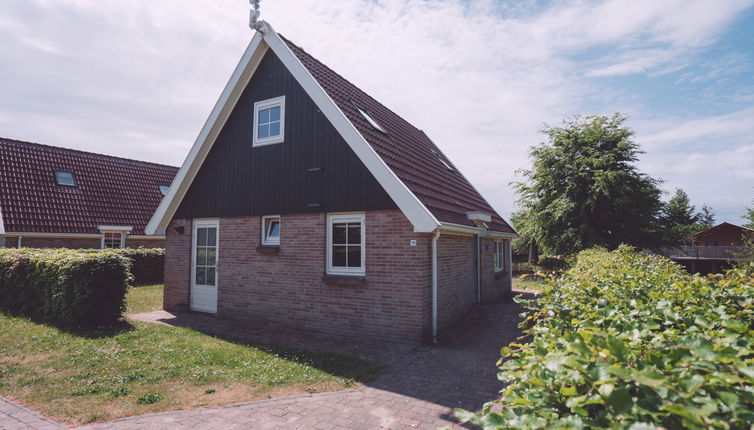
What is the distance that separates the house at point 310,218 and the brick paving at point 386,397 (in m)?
0.66

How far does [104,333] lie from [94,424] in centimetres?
472

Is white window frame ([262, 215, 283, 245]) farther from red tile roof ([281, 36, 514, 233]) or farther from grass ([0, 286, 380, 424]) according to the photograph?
red tile roof ([281, 36, 514, 233])

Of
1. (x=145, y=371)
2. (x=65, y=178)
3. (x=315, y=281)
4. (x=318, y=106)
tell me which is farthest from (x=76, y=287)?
(x=65, y=178)

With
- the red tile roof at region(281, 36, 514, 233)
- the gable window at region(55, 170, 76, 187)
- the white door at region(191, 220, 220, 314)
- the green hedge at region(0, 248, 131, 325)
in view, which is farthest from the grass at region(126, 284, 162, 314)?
the red tile roof at region(281, 36, 514, 233)

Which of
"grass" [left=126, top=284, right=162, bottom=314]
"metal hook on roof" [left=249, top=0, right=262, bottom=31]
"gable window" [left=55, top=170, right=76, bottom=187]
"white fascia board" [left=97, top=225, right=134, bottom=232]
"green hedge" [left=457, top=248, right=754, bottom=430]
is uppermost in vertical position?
"metal hook on roof" [left=249, top=0, right=262, bottom=31]

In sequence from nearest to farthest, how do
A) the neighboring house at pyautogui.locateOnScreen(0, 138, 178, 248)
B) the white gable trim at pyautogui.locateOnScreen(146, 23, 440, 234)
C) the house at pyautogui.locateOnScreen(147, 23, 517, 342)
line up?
the white gable trim at pyautogui.locateOnScreen(146, 23, 440, 234)
the house at pyautogui.locateOnScreen(147, 23, 517, 342)
the neighboring house at pyautogui.locateOnScreen(0, 138, 178, 248)

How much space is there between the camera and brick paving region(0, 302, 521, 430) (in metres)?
4.54

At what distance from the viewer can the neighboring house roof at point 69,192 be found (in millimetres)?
17156

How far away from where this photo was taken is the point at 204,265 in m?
10.9

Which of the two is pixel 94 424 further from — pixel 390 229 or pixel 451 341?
pixel 451 341

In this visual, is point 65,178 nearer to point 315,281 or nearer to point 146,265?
point 146,265

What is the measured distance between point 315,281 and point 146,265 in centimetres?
1282

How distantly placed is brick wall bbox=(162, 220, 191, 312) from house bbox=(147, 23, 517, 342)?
0.13 ft

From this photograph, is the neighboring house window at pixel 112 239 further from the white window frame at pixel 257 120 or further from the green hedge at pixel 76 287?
the white window frame at pixel 257 120
